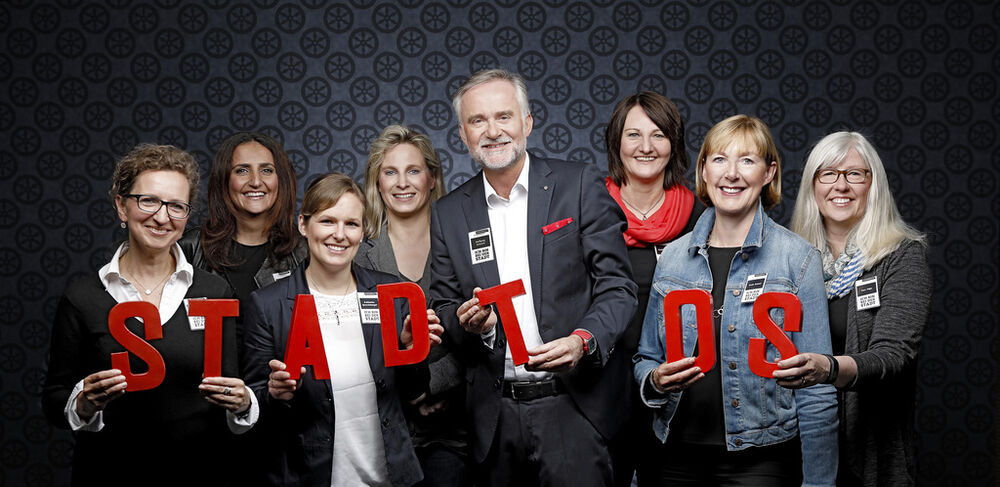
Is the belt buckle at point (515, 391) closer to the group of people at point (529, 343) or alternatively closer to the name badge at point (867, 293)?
the group of people at point (529, 343)

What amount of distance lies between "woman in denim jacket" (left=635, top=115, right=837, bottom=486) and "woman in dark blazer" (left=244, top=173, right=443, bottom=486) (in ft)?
2.35

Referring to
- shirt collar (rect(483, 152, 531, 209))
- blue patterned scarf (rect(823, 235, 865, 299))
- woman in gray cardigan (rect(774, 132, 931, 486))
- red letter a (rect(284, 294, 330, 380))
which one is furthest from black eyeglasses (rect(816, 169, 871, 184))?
red letter a (rect(284, 294, 330, 380))

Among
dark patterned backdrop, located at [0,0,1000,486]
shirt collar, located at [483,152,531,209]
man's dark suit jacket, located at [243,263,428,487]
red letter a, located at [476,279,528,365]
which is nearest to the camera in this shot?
red letter a, located at [476,279,528,365]

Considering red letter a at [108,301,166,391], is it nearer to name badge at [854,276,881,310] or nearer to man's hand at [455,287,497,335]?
man's hand at [455,287,497,335]

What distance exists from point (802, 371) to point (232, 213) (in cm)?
201

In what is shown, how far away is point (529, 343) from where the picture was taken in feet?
8.26

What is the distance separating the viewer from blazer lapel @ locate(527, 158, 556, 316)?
2.48 m

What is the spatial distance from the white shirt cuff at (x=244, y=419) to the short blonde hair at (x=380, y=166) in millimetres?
996

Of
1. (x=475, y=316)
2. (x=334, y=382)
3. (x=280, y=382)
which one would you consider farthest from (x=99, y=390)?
(x=475, y=316)

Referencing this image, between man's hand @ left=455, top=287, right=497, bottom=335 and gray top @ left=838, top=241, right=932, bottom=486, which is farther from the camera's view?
gray top @ left=838, top=241, right=932, bottom=486

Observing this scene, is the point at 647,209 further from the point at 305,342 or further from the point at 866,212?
the point at 305,342

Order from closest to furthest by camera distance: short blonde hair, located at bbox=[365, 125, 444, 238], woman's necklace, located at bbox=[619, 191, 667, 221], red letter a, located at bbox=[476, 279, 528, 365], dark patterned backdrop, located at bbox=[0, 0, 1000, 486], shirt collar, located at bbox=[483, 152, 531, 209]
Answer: red letter a, located at bbox=[476, 279, 528, 365], shirt collar, located at bbox=[483, 152, 531, 209], woman's necklace, located at bbox=[619, 191, 667, 221], short blonde hair, located at bbox=[365, 125, 444, 238], dark patterned backdrop, located at bbox=[0, 0, 1000, 486]

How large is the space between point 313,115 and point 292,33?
44cm

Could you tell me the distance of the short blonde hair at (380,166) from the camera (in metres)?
3.23
